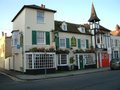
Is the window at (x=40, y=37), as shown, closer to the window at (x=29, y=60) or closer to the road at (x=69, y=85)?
the window at (x=29, y=60)

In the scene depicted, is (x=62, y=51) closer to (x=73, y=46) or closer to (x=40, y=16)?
(x=73, y=46)

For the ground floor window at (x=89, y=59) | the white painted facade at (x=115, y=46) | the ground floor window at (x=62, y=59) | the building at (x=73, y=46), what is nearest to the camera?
the ground floor window at (x=62, y=59)

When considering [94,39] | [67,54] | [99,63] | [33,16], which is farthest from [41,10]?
[99,63]

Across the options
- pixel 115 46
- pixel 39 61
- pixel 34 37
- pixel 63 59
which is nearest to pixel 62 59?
pixel 63 59

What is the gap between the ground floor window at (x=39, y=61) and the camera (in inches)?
953

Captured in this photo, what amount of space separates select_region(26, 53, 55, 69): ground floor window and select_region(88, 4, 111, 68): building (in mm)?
11459

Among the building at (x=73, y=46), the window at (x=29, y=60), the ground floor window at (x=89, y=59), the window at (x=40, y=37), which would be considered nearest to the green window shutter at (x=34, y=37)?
the window at (x=40, y=37)

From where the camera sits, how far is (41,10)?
1030 inches

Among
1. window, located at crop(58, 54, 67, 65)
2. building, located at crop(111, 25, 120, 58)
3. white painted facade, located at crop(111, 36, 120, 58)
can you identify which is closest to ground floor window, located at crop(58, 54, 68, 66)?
window, located at crop(58, 54, 67, 65)

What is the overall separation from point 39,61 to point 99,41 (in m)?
14.6

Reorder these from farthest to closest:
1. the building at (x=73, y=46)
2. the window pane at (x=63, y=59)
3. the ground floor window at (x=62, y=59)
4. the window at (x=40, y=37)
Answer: the window pane at (x=63, y=59) → the building at (x=73, y=46) → the ground floor window at (x=62, y=59) → the window at (x=40, y=37)

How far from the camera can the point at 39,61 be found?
2467 centimetres

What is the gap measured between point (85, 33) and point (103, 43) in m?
5.36

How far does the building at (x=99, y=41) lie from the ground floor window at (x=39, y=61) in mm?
11459
